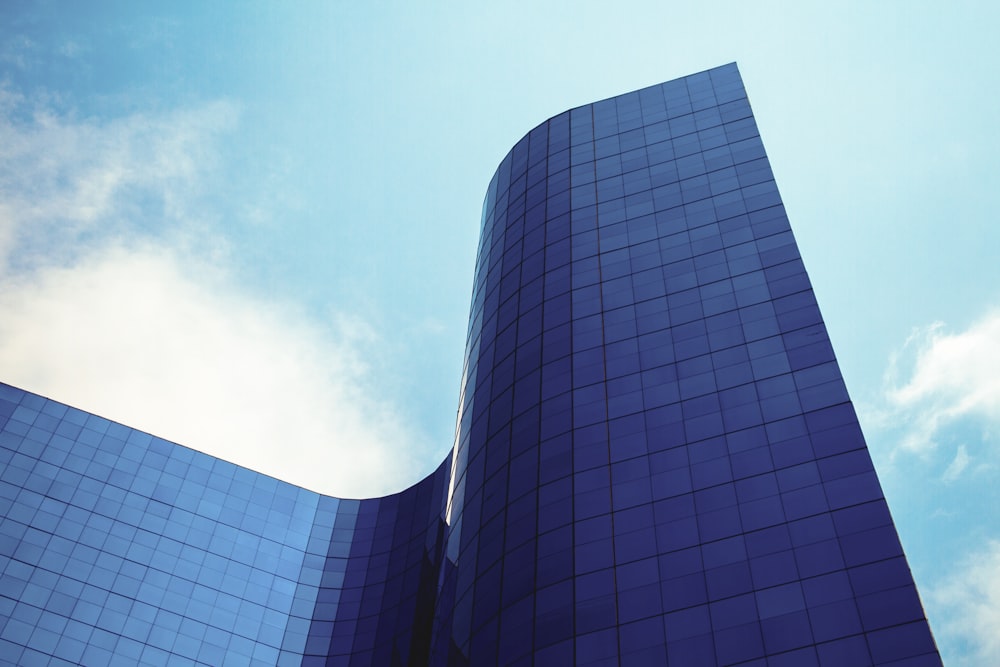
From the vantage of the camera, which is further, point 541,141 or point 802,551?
point 541,141

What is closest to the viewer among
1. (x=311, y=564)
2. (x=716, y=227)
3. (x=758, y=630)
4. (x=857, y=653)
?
(x=857, y=653)

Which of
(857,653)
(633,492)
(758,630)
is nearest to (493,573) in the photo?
(633,492)

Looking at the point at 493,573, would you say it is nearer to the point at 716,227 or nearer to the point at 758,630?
the point at 758,630

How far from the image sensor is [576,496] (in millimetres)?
41031

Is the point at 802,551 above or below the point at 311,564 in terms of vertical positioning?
below

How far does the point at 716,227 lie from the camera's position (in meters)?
50.7

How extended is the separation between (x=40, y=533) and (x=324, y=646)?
19809mm

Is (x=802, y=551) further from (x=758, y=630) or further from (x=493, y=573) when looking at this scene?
(x=493, y=573)

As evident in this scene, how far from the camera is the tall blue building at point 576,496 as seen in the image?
114 feet

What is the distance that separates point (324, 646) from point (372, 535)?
946 cm

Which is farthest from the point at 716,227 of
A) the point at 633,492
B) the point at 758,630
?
the point at 758,630

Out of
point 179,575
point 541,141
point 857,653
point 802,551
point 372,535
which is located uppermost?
point 541,141

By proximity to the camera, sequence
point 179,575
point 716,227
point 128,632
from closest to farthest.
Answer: point 716,227 → point 128,632 → point 179,575

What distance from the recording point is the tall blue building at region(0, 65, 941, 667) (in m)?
34.8
